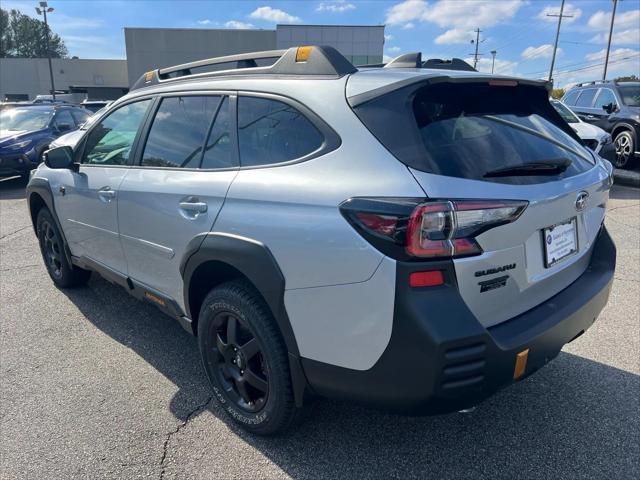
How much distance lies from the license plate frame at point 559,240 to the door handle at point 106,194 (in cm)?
263

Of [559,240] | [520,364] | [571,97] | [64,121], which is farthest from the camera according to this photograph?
[571,97]

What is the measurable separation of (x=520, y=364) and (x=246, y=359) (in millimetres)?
1278

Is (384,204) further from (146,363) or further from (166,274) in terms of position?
(146,363)

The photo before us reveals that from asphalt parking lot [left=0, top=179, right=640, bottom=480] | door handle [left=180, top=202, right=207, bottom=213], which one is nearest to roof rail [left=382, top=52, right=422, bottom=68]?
door handle [left=180, top=202, right=207, bottom=213]

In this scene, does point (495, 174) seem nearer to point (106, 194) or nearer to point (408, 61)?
point (408, 61)

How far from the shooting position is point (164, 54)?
148 feet

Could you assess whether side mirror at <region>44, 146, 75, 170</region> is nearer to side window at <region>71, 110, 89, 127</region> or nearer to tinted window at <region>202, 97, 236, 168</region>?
tinted window at <region>202, 97, 236, 168</region>

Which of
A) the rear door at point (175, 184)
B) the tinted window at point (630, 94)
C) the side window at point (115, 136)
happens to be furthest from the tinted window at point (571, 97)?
the rear door at point (175, 184)

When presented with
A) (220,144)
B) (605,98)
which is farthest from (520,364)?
(605,98)

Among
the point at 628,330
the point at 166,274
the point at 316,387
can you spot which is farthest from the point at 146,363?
the point at 628,330

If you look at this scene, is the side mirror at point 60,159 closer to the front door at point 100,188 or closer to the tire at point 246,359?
the front door at point 100,188

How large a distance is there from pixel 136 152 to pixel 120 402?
1.58 m

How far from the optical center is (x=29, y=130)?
10.8 m

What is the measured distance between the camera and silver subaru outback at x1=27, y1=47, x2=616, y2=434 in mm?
1787
